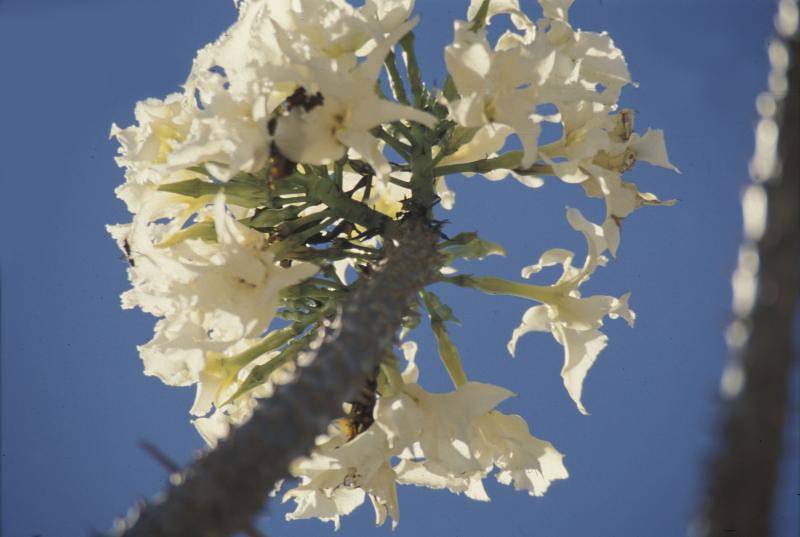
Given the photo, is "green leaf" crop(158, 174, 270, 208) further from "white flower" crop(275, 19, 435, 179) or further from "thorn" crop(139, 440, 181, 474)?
"thorn" crop(139, 440, 181, 474)

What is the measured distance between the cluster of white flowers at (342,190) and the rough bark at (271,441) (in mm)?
521

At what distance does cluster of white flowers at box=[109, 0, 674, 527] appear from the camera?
2416 mm

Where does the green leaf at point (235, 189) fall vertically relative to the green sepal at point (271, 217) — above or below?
above

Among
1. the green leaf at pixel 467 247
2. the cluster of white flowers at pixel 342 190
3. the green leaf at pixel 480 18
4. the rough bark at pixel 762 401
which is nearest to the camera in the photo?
the rough bark at pixel 762 401

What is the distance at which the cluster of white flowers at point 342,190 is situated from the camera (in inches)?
95.1

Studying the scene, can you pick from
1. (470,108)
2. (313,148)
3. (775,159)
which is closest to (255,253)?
(313,148)

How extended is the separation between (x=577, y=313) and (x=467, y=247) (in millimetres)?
630

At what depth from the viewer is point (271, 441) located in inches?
56.2

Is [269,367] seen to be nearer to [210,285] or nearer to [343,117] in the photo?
[210,285]

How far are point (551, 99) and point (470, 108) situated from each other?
0.35 m

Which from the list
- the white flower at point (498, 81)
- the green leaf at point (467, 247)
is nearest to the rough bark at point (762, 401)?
the white flower at point (498, 81)

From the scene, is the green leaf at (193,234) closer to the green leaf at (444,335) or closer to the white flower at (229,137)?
→ the white flower at (229,137)

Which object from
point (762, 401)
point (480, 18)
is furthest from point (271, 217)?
point (762, 401)

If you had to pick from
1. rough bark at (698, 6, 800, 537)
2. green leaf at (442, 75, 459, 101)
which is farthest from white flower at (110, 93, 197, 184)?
rough bark at (698, 6, 800, 537)
